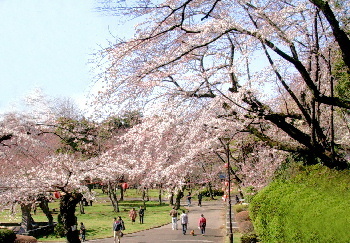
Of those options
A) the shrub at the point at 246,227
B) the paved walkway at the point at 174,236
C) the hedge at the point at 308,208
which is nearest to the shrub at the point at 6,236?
the paved walkway at the point at 174,236

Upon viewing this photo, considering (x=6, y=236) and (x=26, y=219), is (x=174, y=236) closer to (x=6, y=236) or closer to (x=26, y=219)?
(x=6, y=236)

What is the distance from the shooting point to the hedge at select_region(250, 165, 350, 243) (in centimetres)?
432

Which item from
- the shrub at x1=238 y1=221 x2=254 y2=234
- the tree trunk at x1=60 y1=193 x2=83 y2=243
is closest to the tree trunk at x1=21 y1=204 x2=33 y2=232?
the tree trunk at x1=60 y1=193 x2=83 y2=243

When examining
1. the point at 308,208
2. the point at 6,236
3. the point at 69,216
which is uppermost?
the point at 308,208

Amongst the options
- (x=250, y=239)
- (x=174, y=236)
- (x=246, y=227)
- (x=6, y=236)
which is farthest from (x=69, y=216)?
(x=246, y=227)

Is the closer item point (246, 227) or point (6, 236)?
point (6, 236)

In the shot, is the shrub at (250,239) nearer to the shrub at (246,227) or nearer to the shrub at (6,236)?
the shrub at (246,227)

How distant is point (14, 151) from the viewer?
41.4 feet

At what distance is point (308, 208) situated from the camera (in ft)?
17.0

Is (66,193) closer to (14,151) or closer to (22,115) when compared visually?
(14,151)

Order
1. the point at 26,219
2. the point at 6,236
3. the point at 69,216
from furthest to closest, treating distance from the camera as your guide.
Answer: the point at 26,219 → the point at 6,236 → the point at 69,216

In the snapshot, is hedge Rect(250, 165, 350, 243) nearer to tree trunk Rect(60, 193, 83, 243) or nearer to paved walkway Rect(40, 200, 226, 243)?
tree trunk Rect(60, 193, 83, 243)

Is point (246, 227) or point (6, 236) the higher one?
point (6, 236)

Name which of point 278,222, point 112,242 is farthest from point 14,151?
point 278,222
